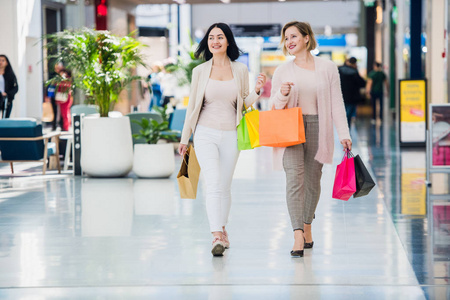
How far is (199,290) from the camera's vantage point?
4520mm

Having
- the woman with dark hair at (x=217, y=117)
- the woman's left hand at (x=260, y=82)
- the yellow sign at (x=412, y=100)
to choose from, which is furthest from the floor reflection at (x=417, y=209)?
the woman's left hand at (x=260, y=82)

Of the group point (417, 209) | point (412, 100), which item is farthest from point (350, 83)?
point (417, 209)

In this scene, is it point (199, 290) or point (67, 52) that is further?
point (67, 52)

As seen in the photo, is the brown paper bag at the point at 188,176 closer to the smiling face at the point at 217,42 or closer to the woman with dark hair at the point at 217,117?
the woman with dark hair at the point at 217,117

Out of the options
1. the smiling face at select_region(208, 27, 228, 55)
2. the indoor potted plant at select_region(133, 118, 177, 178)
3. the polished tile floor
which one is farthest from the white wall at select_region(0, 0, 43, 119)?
the smiling face at select_region(208, 27, 228, 55)

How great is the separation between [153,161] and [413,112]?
229 inches

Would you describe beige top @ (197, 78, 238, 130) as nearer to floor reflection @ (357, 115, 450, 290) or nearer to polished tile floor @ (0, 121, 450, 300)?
polished tile floor @ (0, 121, 450, 300)

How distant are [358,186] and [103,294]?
1.77 metres

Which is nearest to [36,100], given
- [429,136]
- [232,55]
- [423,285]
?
[429,136]

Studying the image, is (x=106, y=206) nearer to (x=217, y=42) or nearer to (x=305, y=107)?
(x=217, y=42)

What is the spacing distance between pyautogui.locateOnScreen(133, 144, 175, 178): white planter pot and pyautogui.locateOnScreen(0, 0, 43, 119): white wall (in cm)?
792

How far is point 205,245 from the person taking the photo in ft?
19.1

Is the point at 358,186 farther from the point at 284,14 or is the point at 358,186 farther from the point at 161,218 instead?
the point at 284,14

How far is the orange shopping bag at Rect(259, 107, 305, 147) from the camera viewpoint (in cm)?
512
